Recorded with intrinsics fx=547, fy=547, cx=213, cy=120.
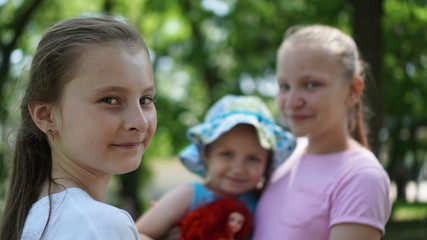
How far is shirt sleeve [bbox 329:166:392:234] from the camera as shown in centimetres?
212

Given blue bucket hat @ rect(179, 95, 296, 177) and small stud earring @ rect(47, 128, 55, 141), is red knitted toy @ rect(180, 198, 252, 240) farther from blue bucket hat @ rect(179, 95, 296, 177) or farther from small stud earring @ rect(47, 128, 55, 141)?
small stud earring @ rect(47, 128, 55, 141)

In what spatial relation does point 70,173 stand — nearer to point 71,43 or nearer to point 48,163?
point 48,163

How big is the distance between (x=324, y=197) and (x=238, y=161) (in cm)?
58

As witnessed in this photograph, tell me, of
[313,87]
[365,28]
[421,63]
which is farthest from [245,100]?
[421,63]

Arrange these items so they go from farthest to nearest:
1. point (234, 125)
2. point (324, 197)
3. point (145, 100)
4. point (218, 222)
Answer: point (234, 125)
point (218, 222)
point (324, 197)
point (145, 100)

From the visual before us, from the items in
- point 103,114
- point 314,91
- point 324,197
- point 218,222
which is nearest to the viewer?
point 103,114

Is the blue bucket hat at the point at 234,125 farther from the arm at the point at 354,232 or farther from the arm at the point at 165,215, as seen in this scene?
the arm at the point at 354,232

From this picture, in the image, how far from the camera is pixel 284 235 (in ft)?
7.63

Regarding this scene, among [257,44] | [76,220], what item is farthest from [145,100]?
[257,44]

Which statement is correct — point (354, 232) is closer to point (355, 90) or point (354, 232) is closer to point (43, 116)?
point (355, 90)

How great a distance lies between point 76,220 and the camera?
1356 millimetres

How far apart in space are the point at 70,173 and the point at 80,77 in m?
0.28

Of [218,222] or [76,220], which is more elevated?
[76,220]

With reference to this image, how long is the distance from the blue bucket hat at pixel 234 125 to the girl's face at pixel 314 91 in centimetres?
22
